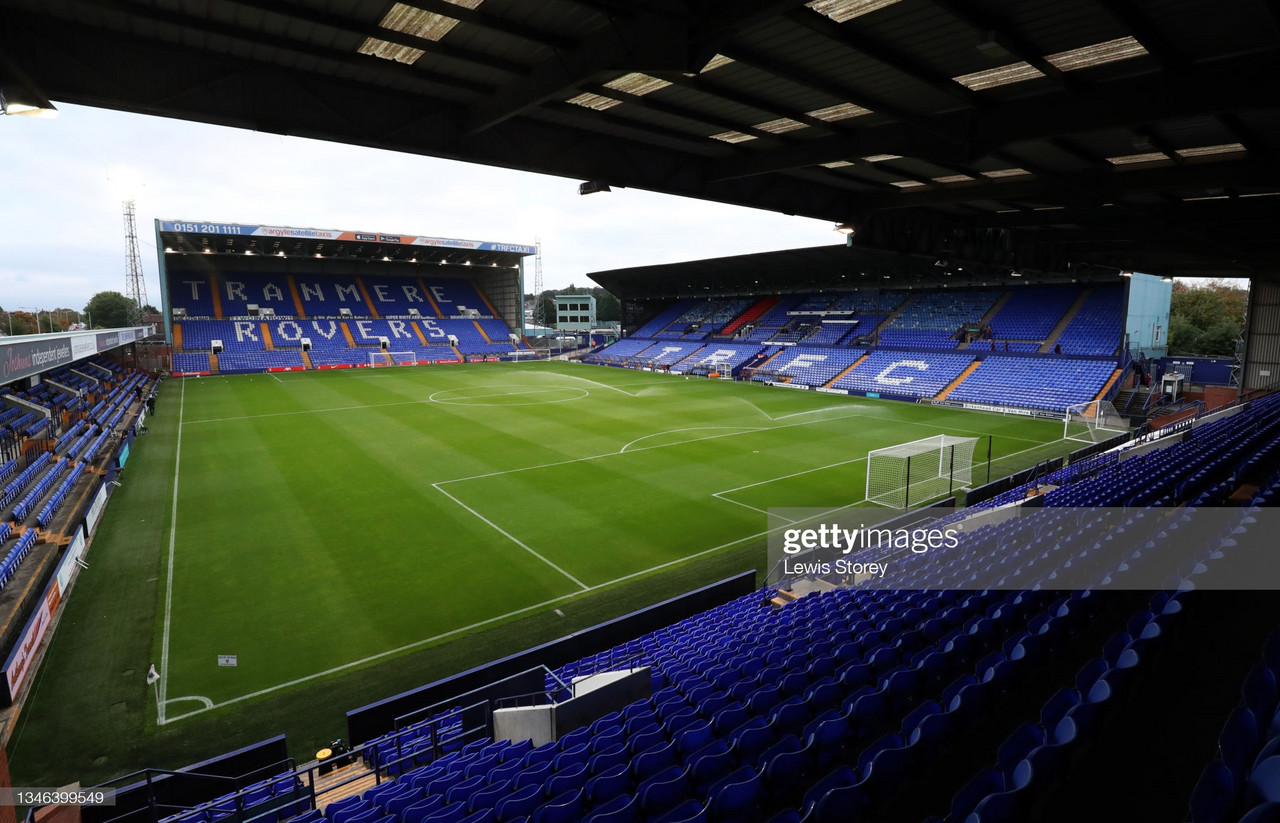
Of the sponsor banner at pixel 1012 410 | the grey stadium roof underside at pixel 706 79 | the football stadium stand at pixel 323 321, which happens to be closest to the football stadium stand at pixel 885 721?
the grey stadium roof underside at pixel 706 79

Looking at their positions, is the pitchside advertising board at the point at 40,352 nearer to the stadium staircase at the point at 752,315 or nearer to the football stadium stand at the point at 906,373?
the football stadium stand at the point at 906,373

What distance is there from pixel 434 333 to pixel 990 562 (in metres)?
63.9

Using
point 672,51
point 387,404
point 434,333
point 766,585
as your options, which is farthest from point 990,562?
point 434,333

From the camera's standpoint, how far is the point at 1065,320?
131 ft

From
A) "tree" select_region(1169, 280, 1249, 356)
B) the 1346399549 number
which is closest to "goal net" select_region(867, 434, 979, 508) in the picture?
the 1346399549 number

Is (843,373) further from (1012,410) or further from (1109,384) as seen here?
(1109,384)

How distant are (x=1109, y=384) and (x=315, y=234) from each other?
58463mm

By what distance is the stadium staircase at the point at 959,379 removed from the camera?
37.6 m

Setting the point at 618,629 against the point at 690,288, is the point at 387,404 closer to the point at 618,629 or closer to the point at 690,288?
the point at 618,629

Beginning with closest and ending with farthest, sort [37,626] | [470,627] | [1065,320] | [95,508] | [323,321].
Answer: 1. [37,626]
2. [470,627]
3. [95,508]
4. [1065,320]
5. [323,321]

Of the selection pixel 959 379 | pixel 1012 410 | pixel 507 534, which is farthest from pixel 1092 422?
pixel 507 534

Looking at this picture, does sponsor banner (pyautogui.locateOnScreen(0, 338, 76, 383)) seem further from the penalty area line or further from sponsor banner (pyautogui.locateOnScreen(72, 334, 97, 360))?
the penalty area line

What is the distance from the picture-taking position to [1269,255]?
65.6 feet

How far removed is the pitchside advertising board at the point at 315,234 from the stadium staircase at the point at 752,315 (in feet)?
71.8
